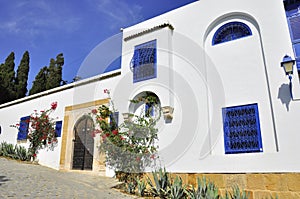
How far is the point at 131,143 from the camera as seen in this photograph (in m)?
8.19

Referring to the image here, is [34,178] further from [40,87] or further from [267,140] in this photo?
[40,87]

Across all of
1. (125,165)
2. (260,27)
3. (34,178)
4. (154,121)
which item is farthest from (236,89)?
(34,178)

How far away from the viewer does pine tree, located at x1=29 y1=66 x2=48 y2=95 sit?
2149 centimetres

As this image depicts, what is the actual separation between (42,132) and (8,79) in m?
11.8

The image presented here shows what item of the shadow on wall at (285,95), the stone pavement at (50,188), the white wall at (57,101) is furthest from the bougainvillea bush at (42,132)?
the shadow on wall at (285,95)

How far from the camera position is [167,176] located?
680cm

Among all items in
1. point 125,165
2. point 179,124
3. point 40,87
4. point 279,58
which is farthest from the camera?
point 40,87

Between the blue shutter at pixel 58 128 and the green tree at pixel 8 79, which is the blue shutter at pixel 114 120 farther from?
the green tree at pixel 8 79

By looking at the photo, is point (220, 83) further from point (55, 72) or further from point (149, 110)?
point (55, 72)

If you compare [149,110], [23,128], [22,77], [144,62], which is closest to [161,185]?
[149,110]

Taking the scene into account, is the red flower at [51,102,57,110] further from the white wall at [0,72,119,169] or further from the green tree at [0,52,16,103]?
the green tree at [0,52,16,103]

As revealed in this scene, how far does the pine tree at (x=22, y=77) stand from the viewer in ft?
69.0

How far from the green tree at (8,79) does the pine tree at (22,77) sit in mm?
437

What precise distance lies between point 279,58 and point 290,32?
1074 millimetres
